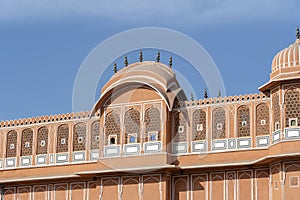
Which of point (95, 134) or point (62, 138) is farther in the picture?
point (62, 138)

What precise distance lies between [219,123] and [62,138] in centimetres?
671

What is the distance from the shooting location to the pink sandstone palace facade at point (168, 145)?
24484 mm

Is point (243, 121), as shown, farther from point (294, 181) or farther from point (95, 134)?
point (95, 134)

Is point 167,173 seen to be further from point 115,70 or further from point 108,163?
point 115,70

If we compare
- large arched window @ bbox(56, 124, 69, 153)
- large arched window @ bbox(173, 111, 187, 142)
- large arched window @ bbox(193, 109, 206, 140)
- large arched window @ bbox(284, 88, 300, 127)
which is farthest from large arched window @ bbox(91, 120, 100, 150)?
large arched window @ bbox(284, 88, 300, 127)

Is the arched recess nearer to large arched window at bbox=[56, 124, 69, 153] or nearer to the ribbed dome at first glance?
the ribbed dome

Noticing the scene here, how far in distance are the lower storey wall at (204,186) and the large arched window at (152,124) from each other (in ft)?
4.67

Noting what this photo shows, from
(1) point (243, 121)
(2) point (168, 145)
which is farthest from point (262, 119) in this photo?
(2) point (168, 145)

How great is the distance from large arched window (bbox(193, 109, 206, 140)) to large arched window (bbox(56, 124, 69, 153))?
18.2 ft

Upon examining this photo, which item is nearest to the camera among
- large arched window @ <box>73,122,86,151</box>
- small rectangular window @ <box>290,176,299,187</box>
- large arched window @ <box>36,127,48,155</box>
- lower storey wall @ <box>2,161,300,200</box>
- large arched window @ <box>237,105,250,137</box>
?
small rectangular window @ <box>290,176,299,187</box>

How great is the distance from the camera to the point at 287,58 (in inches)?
967

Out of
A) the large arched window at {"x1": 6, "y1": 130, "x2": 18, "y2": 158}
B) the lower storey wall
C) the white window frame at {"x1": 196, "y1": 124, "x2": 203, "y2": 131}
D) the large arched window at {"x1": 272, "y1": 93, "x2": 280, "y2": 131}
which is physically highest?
the large arched window at {"x1": 272, "y1": 93, "x2": 280, "y2": 131}

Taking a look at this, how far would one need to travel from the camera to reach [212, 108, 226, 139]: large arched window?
26.0 meters

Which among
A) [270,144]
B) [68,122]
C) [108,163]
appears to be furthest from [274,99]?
[68,122]
